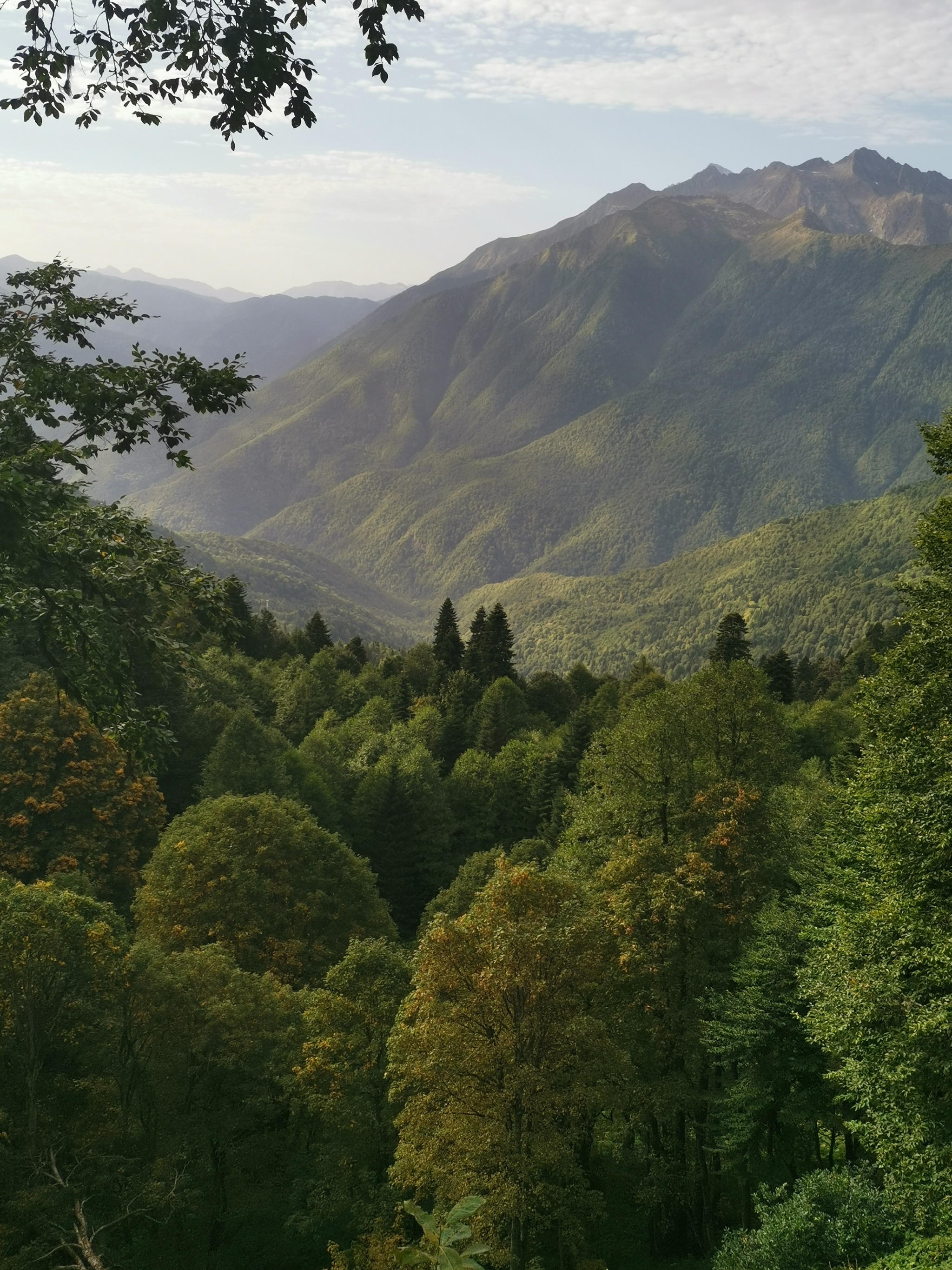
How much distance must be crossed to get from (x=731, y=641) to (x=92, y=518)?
258ft

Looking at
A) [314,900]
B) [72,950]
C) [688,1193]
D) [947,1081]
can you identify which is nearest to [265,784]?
[314,900]

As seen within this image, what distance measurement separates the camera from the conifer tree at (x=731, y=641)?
82.5m

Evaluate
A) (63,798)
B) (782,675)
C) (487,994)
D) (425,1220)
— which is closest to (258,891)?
(63,798)

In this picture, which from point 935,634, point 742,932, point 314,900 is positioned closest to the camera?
point 935,634

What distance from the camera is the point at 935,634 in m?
17.6

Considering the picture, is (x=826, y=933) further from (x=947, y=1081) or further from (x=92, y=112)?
(x=92, y=112)

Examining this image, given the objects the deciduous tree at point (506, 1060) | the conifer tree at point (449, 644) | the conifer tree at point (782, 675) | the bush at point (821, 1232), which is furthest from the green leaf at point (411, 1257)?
the conifer tree at point (449, 644)

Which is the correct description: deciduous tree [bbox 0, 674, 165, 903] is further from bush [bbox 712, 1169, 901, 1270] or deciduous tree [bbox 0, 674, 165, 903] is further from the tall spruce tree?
the tall spruce tree

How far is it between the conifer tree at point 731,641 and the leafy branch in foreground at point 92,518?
7433cm

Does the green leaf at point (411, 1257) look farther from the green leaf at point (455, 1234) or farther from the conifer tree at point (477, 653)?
the conifer tree at point (477, 653)

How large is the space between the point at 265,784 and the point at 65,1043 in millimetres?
26047

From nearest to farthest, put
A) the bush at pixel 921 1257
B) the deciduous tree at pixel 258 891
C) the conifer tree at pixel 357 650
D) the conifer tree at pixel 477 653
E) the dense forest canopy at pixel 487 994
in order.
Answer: the bush at pixel 921 1257 → the dense forest canopy at pixel 487 994 → the deciduous tree at pixel 258 891 → the conifer tree at pixel 477 653 → the conifer tree at pixel 357 650

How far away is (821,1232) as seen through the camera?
1780cm

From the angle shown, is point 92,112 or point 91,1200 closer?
point 92,112
